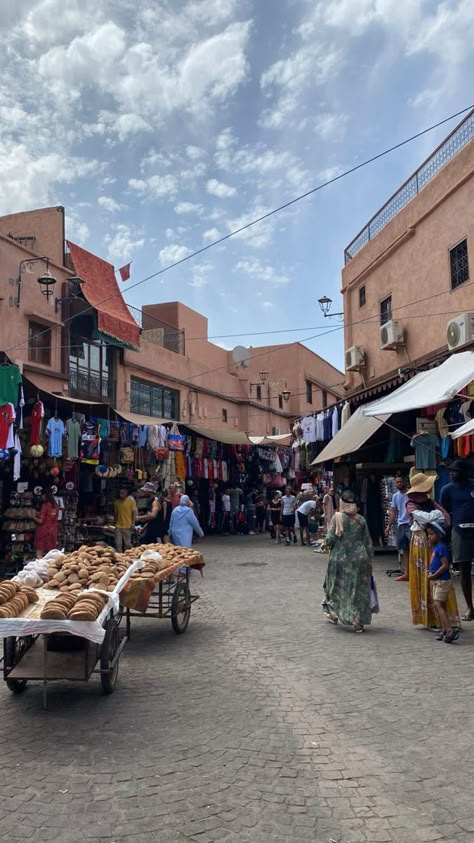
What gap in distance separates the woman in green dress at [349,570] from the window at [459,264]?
9.08m

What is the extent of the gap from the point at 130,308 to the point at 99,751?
19.8m

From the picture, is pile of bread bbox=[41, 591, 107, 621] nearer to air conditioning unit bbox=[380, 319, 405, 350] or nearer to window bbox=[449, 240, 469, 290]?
window bbox=[449, 240, 469, 290]

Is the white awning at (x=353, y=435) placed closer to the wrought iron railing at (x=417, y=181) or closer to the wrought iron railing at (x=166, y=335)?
the wrought iron railing at (x=417, y=181)

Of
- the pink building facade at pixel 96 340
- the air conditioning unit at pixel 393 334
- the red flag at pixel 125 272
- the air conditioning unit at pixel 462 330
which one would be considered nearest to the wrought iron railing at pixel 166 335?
the pink building facade at pixel 96 340

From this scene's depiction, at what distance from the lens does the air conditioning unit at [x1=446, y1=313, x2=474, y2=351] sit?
1287 cm

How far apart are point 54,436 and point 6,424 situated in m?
1.88

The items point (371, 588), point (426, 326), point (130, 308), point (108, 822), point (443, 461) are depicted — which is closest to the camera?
point (108, 822)

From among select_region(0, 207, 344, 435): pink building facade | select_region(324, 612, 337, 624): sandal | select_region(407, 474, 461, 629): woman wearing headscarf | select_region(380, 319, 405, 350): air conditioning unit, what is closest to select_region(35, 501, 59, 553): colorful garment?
select_region(0, 207, 344, 435): pink building facade

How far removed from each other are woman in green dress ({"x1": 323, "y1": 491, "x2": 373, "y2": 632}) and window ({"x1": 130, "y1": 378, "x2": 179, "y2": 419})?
606 inches

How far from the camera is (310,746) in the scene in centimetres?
435

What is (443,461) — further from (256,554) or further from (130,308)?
(130,308)

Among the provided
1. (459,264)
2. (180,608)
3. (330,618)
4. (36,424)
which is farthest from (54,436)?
(459,264)

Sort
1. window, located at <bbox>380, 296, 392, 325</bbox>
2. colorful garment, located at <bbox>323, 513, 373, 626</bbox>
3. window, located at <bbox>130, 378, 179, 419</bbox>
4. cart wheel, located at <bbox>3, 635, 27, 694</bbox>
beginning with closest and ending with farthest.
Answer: cart wheel, located at <bbox>3, 635, 27, 694</bbox>
colorful garment, located at <bbox>323, 513, 373, 626</bbox>
window, located at <bbox>380, 296, 392, 325</bbox>
window, located at <bbox>130, 378, 179, 419</bbox>

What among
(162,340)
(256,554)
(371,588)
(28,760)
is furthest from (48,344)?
(28,760)
